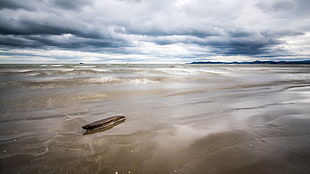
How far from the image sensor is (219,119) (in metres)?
5.41

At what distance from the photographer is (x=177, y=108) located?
6.90 meters

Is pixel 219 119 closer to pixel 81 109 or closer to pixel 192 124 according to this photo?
pixel 192 124

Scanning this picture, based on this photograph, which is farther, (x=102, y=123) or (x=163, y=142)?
(x=102, y=123)

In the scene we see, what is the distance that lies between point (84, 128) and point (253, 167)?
15.4ft

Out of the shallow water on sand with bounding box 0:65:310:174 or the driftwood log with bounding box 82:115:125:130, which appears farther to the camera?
the driftwood log with bounding box 82:115:125:130

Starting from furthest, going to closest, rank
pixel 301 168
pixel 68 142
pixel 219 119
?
pixel 219 119, pixel 68 142, pixel 301 168

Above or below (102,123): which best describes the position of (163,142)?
below

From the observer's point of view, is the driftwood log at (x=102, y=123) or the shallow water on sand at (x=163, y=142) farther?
the driftwood log at (x=102, y=123)

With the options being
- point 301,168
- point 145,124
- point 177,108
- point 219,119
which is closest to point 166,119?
point 145,124

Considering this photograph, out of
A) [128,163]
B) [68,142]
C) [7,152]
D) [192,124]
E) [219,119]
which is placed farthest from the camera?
[219,119]

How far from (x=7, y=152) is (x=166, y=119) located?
4.62 m

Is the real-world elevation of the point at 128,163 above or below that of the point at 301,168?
below

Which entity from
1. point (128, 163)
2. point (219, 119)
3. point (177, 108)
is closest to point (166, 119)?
point (177, 108)

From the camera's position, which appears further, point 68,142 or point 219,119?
point 219,119
